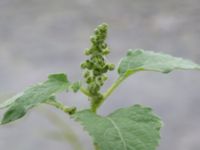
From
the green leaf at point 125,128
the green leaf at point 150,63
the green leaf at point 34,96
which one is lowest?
the green leaf at point 125,128

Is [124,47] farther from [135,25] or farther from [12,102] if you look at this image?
[12,102]

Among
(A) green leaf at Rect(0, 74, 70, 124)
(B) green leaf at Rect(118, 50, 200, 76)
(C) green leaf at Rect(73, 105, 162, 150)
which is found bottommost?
(C) green leaf at Rect(73, 105, 162, 150)

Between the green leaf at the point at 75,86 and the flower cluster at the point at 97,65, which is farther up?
the flower cluster at the point at 97,65

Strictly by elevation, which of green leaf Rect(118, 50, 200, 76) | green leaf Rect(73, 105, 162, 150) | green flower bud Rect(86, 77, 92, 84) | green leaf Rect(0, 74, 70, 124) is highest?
green leaf Rect(118, 50, 200, 76)

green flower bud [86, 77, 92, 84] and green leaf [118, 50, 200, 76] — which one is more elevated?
green leaf [118, 50, 200, 76]

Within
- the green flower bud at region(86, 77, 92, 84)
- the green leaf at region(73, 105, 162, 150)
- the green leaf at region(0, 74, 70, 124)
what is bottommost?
the green leaf at region(73, 105, 162, 150)

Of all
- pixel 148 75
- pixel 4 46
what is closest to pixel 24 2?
pixel 4 46
